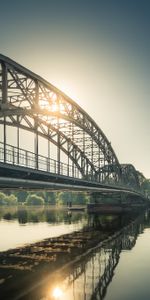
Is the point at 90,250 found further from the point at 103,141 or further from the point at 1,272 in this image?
the point at 103,141

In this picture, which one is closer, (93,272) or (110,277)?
(110,277)

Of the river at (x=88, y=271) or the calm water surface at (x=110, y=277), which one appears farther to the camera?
the river at (x=88, y=271)

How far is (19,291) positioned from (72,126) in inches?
1467

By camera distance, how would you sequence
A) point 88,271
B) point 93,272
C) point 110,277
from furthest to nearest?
point 88,271 < point 93,272 < point 110,277

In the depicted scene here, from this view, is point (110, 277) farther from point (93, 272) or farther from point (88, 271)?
point (88, 271)

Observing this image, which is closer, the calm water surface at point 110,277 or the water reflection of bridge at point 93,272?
the calm water surface at point 110,277

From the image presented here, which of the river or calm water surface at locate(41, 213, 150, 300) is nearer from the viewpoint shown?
calm water surface at locate(41, 213, 150, 300)

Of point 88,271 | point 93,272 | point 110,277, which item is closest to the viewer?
point 110,277

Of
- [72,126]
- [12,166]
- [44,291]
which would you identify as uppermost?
[72,126]

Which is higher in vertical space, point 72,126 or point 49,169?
point 72,126

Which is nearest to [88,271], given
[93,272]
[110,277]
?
[93,272]

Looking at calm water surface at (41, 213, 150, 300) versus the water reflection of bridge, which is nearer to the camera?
calm water surface at (41, 213, 150, 300)

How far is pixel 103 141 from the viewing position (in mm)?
75375

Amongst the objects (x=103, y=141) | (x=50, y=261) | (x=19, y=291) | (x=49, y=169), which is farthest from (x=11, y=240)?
(x=103, y=141)
